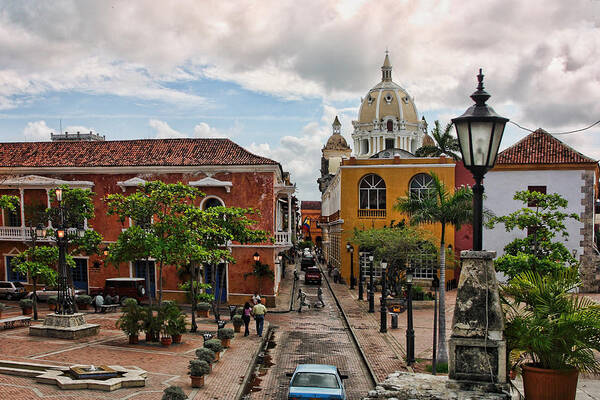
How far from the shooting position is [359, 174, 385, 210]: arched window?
34.9 m

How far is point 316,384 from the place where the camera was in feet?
36.3

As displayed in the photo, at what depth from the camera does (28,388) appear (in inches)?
461

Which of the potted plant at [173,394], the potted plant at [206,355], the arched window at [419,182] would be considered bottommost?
the potted plant at [206,355]

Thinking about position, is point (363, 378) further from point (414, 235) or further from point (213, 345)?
point (414, 235)

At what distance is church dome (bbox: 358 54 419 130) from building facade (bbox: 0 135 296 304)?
4387 centimetres

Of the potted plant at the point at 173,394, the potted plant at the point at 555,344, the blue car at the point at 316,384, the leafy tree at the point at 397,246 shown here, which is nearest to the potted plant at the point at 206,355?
the blue car at the point at 316,384

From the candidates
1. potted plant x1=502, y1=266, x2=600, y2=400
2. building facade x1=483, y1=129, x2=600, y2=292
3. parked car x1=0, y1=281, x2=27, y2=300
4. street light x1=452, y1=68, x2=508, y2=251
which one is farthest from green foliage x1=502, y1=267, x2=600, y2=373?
building facade x1=483, y1=129, x2=600, y2=292

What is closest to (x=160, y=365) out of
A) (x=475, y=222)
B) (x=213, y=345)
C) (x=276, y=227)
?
(x=213, y=345)

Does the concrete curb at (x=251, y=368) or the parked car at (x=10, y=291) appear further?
the parked car at (x=10, y=291)

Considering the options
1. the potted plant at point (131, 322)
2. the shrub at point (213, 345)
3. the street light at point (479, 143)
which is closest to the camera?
the street light at point (479, 143)

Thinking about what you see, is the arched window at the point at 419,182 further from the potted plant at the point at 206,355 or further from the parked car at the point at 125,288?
the potted plant at the point at 206,355

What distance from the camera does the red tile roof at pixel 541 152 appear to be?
31.5m

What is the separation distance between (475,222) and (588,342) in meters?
1.73

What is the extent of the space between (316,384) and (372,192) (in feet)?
81.5
